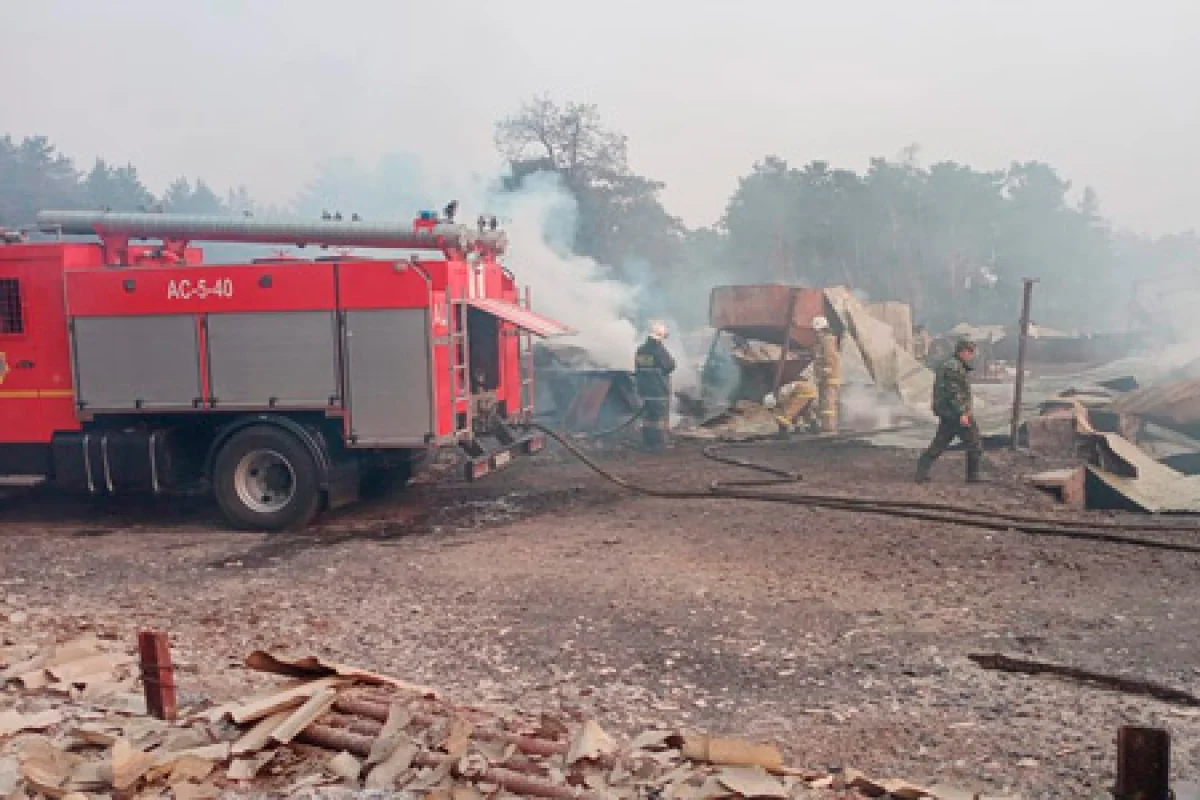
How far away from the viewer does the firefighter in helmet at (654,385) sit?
1294 cm

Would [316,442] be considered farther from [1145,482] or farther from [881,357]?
[881,357]

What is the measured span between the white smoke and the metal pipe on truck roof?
27.3 ft

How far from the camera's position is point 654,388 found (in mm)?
13094

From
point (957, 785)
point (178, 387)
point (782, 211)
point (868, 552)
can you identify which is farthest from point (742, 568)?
point (782, 211)

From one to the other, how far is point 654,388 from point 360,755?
9.67 metres

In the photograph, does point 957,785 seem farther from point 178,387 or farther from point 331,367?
point 178,387

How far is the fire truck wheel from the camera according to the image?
28.6 feet

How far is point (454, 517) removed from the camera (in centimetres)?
934

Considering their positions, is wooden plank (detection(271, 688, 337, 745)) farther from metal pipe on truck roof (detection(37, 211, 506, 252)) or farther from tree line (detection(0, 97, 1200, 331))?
tree line (detection(0, 97, 1200, 331))

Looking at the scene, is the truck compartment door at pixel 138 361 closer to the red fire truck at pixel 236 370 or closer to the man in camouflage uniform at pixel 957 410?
the red fire truck at pixel 236 370

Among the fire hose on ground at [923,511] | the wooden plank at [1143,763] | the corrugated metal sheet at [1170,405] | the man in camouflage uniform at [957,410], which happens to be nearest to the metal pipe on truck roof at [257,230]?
the fire hose on ground at [923,511]

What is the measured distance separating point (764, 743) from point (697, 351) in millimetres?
23431

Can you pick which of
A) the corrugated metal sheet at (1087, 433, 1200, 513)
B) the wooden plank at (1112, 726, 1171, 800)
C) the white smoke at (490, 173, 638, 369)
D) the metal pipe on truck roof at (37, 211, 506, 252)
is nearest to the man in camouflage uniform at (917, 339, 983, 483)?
the corrugated metal sheet at (1087, 433, 1200, 513)

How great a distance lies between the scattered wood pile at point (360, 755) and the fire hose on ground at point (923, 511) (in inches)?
188
